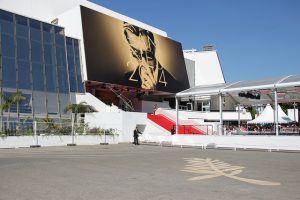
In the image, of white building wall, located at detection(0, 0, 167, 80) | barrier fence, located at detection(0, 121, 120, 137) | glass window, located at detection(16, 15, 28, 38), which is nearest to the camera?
barrier fence, located at detection(0, 121, 120, 137)

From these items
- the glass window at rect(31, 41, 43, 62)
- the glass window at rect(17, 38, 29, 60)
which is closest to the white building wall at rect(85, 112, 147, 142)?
the glass window at rect(31, 41, 43, 62)

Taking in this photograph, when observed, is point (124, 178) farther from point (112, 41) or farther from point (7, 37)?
point (112, 41)

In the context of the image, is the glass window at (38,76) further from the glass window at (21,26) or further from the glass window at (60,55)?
the glass window at (21,26)

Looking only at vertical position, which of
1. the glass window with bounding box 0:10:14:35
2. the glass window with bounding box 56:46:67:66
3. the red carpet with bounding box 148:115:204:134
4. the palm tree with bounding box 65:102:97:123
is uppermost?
the glass window with bounding box 0:10:14:35

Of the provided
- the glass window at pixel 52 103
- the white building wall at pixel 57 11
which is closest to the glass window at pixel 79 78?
the white building wall at pixel 57 11

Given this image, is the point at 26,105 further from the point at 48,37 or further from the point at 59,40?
the point at 59,40

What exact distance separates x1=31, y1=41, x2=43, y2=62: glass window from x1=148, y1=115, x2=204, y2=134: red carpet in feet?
46.6

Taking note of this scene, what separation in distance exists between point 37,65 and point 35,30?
4749 millimetres

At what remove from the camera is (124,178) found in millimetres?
10406

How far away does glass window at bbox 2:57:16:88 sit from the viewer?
36750 mm

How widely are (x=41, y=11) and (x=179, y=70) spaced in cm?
2297

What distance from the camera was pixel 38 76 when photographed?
39.8m

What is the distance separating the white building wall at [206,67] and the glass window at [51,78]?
37.0 metres

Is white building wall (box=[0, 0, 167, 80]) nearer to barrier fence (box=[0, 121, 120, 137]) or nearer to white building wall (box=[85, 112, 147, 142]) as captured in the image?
white building wall (box=[85, 112, 147, 142])
